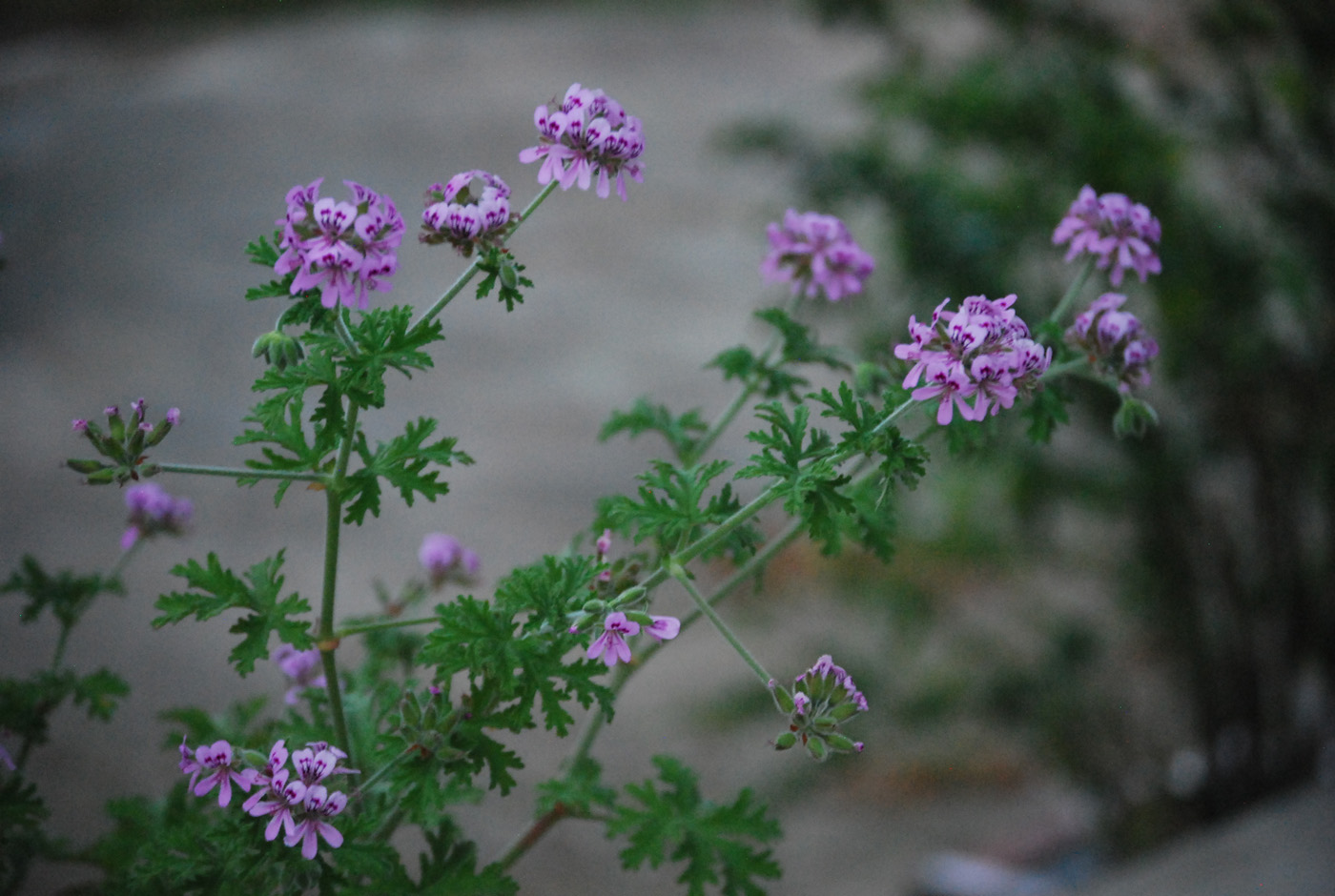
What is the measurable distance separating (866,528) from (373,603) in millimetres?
2465

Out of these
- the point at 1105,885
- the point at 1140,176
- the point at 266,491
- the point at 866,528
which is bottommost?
the point at 1105,885

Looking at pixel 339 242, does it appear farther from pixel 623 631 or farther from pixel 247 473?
pixel 623 631

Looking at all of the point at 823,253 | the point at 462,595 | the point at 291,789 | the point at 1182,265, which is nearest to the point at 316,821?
the point at 291,789

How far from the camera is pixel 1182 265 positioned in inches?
77.8

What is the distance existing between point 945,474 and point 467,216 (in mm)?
1667

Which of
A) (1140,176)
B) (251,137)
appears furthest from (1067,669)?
(251,137)

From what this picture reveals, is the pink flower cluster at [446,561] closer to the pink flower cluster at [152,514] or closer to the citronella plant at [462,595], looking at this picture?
the citronella plant at [462,595]

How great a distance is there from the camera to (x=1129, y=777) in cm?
240

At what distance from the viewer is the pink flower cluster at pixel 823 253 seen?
3.52 feet

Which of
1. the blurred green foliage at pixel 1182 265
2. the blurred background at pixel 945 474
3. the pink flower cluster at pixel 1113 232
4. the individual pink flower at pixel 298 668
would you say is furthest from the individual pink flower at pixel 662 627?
the blurred green foliage at pixel 1182 265

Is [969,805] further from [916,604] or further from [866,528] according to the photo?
[866,528]

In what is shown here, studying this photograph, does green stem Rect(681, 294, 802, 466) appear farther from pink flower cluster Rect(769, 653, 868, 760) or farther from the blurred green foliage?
the blurred green foliage

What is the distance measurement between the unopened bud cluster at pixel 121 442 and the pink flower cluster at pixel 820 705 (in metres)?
0.45

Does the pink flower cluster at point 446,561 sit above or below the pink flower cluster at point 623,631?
above
